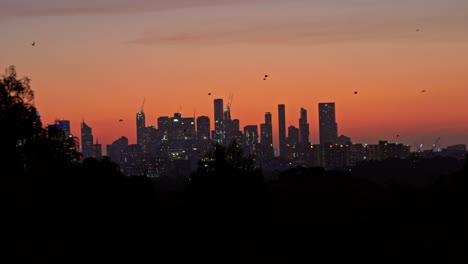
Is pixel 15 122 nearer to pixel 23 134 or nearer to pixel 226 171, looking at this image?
pixel 23 134

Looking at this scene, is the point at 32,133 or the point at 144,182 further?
the point at 144,182

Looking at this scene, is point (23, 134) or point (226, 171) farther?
point (226, 171)

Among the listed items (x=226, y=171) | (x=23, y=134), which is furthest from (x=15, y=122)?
(x=226, y=171)

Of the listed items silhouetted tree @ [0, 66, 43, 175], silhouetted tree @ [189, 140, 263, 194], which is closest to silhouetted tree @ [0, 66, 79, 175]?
silhouetted tree @ [0, 66, 43, 175]

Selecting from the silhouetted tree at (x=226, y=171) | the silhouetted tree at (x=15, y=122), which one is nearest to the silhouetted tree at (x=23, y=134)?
the silhouetted tree at (x=15, y=122)

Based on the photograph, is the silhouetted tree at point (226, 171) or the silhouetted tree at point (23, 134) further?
the silhouetted tree at point (226, 171)

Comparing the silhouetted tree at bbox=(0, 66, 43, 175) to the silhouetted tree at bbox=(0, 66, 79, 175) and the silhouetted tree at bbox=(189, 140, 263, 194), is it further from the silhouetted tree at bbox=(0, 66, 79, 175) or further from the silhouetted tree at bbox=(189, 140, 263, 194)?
the silhouetted tree at bbox=(189, 140, 263, 194)

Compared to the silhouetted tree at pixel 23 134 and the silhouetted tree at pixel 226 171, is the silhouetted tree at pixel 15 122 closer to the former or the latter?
the silhouetted tree at pixel 23 134

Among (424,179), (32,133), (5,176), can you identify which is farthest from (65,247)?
(424,179)

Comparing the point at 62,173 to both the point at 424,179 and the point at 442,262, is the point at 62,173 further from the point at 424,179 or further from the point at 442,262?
the point at 424,179

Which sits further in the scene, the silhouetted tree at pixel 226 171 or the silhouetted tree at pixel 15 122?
the silhouetted tree at pixel 226 171

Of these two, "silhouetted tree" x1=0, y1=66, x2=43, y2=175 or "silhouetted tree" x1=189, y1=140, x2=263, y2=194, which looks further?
"silhouetted tree" x1=189, y1=140, x2=263, y2=194
